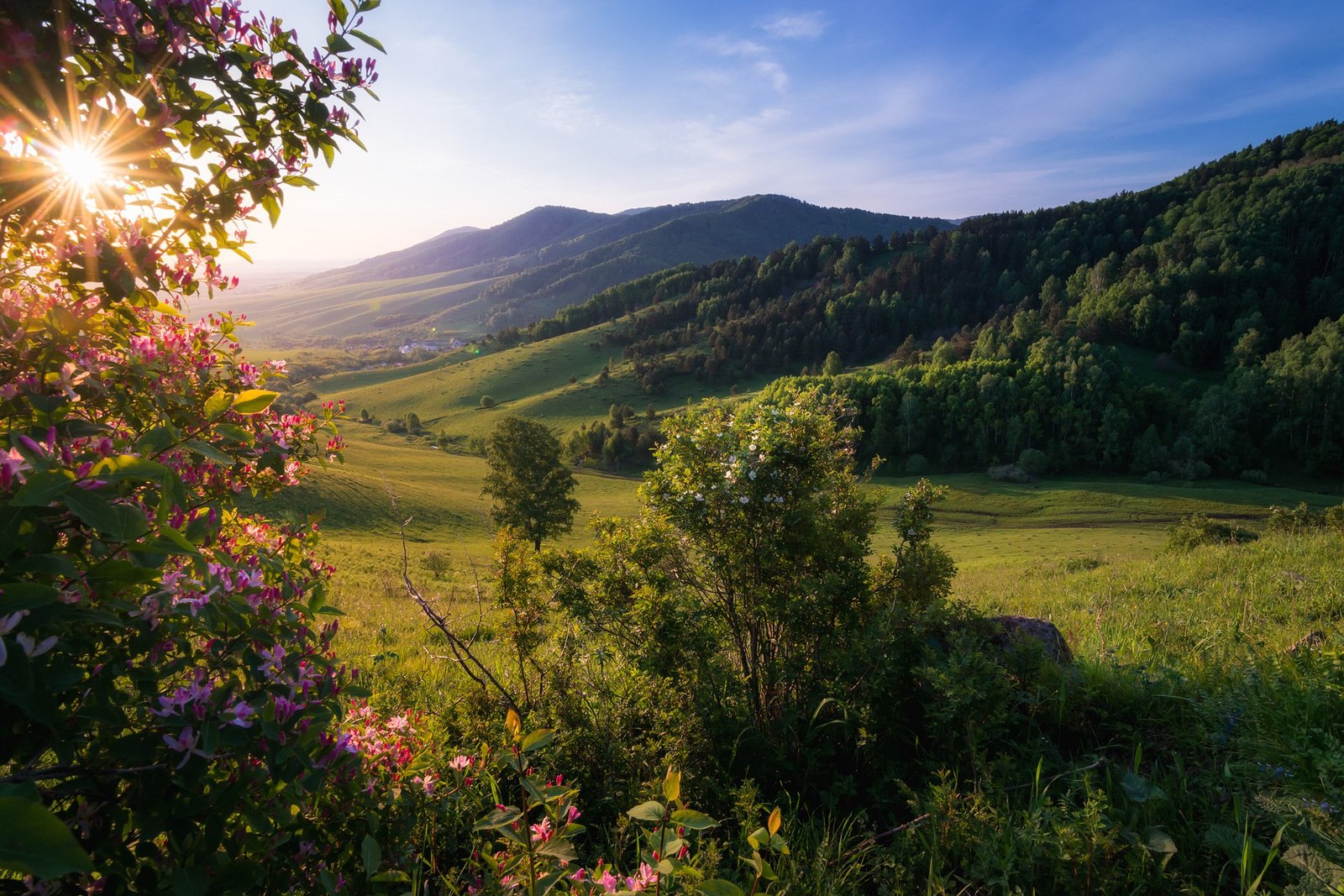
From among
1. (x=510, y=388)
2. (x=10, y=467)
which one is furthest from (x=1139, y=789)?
(x=510, y=388)

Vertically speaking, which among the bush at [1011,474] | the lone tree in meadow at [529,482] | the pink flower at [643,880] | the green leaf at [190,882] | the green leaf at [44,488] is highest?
the green leaf at [44,488]

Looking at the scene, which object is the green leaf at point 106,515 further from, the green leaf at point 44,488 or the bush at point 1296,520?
the bush at point 1296,520

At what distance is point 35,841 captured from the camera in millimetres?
795

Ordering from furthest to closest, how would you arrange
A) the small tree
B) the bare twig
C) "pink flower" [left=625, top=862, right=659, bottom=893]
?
the small tree
the bare twig
"pink flower" [left=625, top=862, right=659, bottom=893]

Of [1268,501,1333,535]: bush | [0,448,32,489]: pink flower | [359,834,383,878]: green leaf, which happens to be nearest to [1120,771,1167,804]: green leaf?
[359,834,383,878]: green leaf

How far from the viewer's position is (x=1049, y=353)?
330 ft

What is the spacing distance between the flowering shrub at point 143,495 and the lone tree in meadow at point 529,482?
3456cm

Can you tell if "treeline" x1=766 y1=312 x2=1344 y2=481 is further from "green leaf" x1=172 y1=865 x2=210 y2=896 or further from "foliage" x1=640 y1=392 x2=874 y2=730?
"green leaf" x1=172 y1=865 x2=210 y2=896

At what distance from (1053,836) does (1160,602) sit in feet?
21.9

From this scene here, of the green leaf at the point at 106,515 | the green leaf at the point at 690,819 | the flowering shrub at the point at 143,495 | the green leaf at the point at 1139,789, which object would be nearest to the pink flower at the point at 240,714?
the flowering shrub at the point at 143,495

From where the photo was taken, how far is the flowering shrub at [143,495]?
4.17 ft

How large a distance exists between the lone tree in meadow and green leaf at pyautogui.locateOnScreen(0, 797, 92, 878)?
3577cm

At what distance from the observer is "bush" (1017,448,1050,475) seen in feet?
269

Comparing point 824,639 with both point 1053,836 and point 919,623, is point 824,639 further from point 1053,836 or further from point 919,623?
point 1053,836
